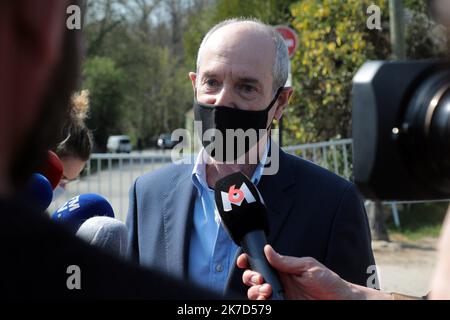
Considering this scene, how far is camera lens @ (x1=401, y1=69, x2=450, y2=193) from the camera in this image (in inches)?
45.4

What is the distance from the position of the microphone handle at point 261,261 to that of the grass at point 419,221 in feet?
24.3

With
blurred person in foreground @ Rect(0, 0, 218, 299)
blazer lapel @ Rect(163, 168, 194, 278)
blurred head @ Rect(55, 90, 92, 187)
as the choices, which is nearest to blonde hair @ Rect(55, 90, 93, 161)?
blurred head @ Rect(55, 90, 92, 187)

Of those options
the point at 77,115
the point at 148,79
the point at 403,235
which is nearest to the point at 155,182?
the point at 77,115

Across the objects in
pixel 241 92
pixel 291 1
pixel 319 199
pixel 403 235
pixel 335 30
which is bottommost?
pixel 403 235

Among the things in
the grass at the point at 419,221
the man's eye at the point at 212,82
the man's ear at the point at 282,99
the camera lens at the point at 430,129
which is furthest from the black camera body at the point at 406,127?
the grass at the point at 419,221

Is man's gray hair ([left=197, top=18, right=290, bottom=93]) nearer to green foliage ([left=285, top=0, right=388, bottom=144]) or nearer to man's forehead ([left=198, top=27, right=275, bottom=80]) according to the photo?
man's forehead ([left=198, top=27, right=275, bottom=80])

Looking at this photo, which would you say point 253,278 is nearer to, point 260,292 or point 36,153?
point 260,292

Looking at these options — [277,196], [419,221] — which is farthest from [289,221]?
[419,221]

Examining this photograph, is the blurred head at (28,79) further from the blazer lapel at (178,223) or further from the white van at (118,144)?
the white van at (118,144)

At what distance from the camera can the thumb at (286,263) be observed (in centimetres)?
168

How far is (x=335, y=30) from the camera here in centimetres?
950

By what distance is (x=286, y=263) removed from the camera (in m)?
1.71
